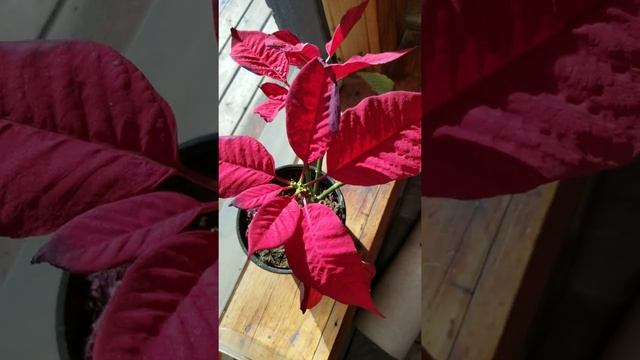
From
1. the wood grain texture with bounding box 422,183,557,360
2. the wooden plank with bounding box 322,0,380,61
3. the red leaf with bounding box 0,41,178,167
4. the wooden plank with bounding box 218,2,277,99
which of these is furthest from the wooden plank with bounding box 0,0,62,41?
the wooden plank with bounding box 322,0,380,61

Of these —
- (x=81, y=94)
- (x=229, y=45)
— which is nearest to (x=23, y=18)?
(x=81, y=94)

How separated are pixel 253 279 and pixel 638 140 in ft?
1.34

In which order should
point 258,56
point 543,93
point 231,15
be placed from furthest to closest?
point 258,56 → point 231,15 → point 543,93

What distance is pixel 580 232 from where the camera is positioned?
12.7 inches

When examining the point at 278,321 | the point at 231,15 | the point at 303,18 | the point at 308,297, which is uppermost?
the point at 231,15

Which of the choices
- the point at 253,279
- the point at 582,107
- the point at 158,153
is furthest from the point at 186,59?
the point at 253,279

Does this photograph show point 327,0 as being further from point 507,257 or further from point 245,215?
point 507,257

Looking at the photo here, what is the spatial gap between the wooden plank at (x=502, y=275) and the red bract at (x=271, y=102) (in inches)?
9.5

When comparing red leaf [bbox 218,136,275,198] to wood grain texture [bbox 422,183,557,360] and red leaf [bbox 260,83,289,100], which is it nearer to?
red leaf [bbox 260,83,289,100]

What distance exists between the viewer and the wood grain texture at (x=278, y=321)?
566 millimetres

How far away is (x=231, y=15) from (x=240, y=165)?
14 centimetres

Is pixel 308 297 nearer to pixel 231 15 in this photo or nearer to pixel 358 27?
pixel 231 15

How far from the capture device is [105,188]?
→ 1.10 ft

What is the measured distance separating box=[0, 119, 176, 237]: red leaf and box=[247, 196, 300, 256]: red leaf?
112mm
